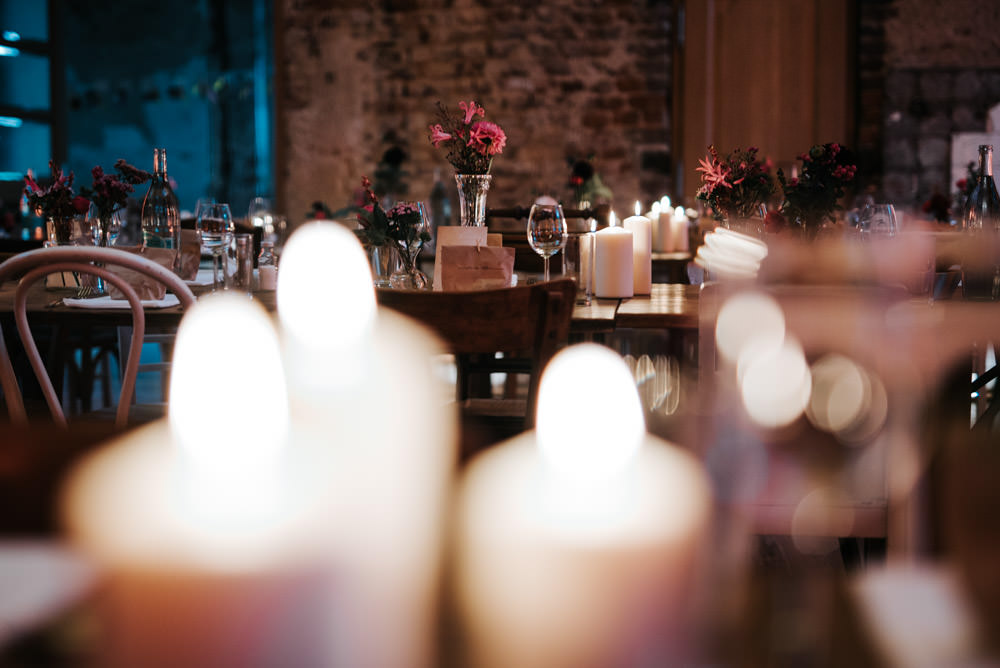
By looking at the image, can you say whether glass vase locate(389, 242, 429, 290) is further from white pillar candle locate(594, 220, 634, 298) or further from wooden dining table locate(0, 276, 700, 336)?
white pillar candle locate(594, 220, 634, 298)

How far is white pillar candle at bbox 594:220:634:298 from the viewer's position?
2174 millimetres

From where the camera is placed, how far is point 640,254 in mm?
2344

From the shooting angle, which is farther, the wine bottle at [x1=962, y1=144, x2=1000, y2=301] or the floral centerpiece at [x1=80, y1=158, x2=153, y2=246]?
the floral centerpiece at [x1=80, y1=158, x2=153, y2=246]

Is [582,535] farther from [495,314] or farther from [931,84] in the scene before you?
[931,84]

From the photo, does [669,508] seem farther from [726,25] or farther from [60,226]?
[726,25]

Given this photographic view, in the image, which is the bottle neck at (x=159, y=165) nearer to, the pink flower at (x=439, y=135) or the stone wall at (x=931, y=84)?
the pink flower at (x=439, y=135)

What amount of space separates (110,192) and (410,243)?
0.86 meters

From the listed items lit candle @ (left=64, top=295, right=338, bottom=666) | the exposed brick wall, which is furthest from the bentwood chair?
the exposed brick wall

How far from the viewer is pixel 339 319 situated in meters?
1.04

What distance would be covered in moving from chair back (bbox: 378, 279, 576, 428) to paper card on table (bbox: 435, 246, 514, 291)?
1.44ft

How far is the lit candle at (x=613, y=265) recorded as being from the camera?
217 centimetres

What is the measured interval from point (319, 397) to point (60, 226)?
6.46 feet

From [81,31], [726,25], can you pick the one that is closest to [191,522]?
[726,25]

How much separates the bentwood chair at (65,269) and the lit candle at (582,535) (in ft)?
4.35
